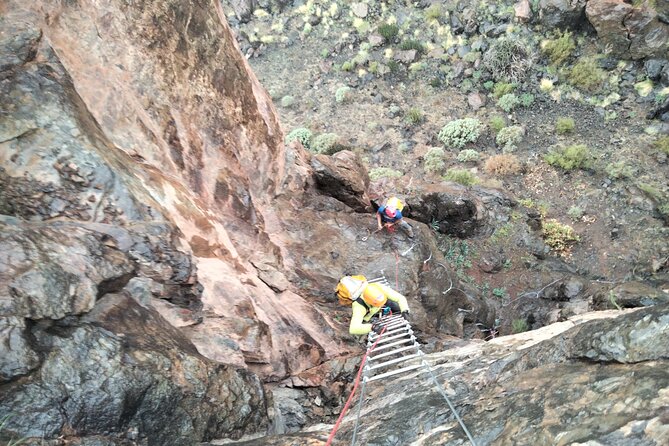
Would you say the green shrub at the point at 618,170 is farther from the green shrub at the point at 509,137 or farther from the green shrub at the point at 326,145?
the green shrub at the point at 326,145

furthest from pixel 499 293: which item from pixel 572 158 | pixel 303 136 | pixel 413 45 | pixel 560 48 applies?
pixel 413 45

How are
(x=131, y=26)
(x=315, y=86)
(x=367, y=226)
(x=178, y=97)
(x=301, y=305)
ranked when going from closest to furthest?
(x=131, y=26)
(x=178, y=97)
(x=301, y=305)
(x=367, y=226)
(x=315, y=86)

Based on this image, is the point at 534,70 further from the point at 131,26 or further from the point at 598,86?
the point at 131,26

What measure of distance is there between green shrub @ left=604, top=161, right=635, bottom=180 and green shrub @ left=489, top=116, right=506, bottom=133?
164 inches

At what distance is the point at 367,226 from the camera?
11.7 metres

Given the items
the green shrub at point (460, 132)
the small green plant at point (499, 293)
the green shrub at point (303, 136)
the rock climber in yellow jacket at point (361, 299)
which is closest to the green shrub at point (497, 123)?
the green shrub at point (460, 132)

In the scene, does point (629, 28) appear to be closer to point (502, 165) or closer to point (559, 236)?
point (502, 165)

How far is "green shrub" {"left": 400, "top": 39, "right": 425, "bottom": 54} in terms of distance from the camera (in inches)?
857

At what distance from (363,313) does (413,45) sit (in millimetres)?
17670

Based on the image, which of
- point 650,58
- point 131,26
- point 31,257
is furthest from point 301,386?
point 650,58

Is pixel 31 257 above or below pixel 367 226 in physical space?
above

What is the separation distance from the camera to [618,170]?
52.6ft

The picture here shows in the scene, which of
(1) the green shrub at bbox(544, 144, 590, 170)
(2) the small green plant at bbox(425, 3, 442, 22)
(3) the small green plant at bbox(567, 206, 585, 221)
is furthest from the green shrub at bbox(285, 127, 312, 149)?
(3) the small green plant at bbox(567, 206, 585, 221)

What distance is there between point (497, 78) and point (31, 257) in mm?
19865
